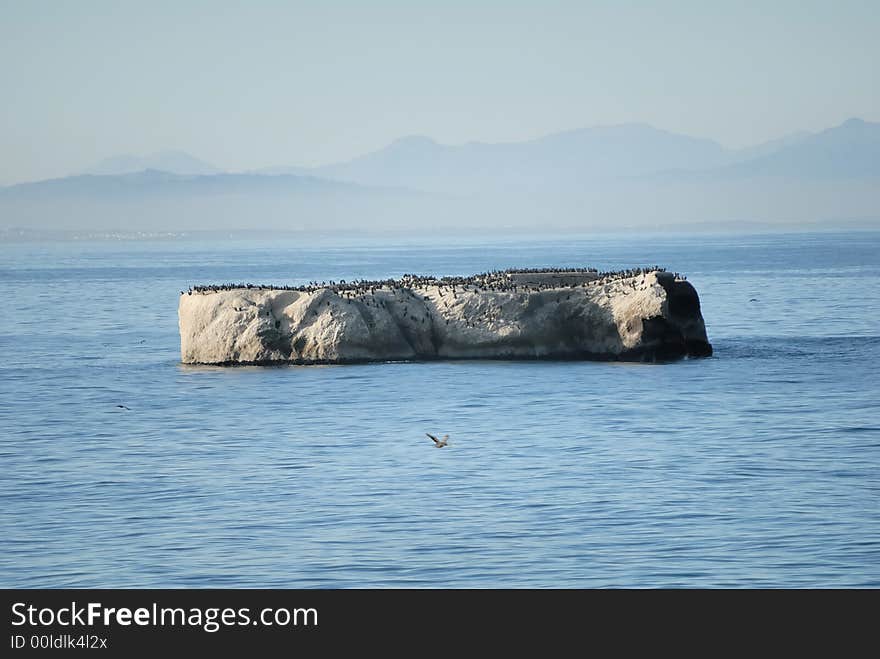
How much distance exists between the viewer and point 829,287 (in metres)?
107

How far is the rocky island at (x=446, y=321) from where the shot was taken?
49625 millimetres

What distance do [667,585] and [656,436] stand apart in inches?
588

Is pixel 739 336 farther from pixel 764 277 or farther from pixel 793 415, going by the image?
pixel 764 277

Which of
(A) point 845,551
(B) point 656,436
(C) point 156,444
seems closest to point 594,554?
(A) point 845,551

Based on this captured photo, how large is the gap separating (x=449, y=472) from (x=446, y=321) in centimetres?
1896

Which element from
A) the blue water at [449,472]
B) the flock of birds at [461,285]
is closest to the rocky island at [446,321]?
the flock of birds at [461,285]

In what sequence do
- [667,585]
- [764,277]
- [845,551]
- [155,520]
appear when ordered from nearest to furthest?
[667,585] < [845,551] < [155,520] < [764,277]

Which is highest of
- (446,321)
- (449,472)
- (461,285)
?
(461,285)

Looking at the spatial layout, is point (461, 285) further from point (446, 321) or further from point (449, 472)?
point (449, 472)

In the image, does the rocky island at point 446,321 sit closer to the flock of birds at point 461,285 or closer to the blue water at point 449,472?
the flock of birds at point 461,285

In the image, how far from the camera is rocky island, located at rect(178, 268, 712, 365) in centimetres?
4962

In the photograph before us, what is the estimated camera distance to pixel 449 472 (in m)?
32.0

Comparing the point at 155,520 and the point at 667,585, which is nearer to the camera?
the point at 667,585

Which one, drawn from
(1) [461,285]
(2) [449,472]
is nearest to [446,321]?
(1) [461,285]
